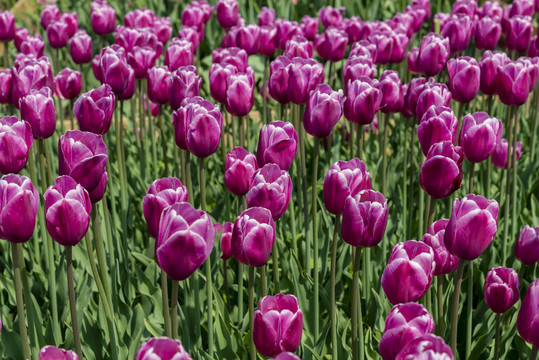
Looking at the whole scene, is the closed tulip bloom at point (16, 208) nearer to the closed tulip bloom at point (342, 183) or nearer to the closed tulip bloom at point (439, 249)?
the closed tulip bloom at point (342, 183)

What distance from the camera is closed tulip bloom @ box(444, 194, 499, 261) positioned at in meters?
1.60

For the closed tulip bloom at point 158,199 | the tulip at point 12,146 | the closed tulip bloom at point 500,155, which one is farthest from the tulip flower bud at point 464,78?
the tulip at point 12,146

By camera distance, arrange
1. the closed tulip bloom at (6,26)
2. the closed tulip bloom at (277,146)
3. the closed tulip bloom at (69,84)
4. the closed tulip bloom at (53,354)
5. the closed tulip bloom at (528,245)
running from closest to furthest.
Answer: the closed tulip bloom at (53,354) < the closed tulip bloom at (528,245) < the closed tulip bloom at (277,146) < the closed tulip bloom at (69,84) < the closed tulip bloom at (6,26)

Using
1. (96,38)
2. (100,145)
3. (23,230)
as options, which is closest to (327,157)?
(100,145)

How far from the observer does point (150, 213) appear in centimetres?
181

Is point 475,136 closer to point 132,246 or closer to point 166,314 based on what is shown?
point 166,314

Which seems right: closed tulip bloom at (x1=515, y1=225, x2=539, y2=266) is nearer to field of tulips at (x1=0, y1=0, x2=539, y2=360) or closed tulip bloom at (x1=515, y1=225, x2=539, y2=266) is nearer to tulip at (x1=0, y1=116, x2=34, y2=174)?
field of tulips at (x1=0, y1=0, x2=539, y2=360)

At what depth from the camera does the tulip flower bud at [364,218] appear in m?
1.67

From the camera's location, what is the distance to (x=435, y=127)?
2.08 meters

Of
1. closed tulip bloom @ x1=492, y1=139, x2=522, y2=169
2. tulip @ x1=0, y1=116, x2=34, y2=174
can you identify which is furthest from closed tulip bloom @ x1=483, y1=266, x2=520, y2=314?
closed tulip bloom @ x1=492, y1=139, x2=522, y2=169

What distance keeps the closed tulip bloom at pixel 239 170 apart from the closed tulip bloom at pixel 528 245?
0.75 meters

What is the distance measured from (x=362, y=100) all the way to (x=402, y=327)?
1.23 metres

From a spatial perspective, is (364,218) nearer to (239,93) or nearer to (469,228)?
(469,228)

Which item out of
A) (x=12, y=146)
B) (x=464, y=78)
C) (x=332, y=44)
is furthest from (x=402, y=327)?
(x=332, y=44)
